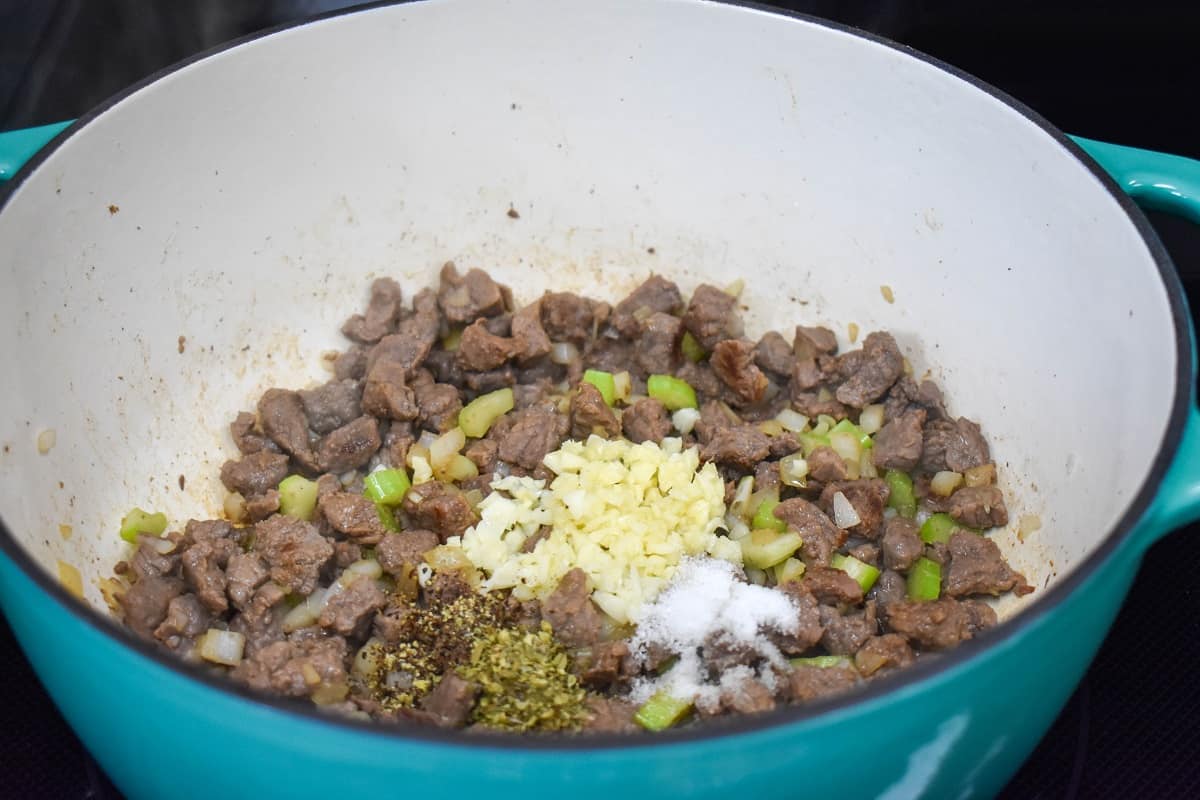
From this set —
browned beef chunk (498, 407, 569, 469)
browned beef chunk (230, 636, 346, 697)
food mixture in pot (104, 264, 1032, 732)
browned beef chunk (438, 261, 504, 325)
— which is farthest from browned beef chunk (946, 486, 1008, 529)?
browned beef chunk (230, 636, 346, 697)

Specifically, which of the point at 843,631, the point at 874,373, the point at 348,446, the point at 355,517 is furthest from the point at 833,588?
the point at 348,446

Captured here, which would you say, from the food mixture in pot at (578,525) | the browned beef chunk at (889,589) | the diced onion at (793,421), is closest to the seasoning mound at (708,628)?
the food mixture in pot at (578,525)

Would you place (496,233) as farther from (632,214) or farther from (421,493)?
(421,493)

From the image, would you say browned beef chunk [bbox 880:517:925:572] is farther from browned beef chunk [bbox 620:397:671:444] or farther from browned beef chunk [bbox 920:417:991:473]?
browned beef chunk [bbox 620:397:671:444]

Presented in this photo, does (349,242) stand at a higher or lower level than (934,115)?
lower

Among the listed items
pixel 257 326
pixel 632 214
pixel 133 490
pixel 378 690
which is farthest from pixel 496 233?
pixel 378 690

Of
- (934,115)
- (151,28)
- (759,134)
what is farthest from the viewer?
(151,28)
